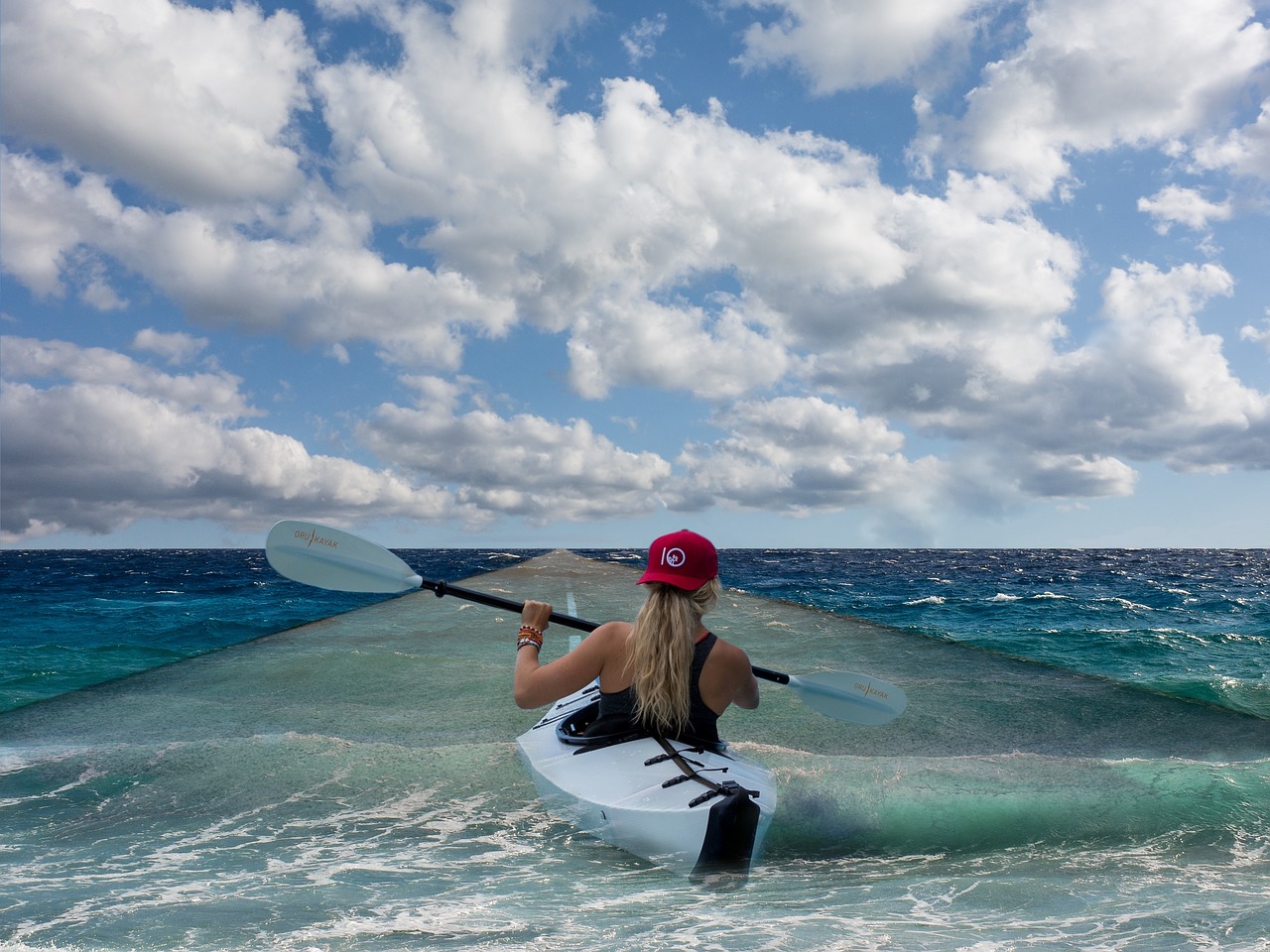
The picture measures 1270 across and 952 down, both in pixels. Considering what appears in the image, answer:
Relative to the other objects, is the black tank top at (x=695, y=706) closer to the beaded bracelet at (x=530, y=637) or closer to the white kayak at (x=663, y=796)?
the white kayak at (x=663, y=796)

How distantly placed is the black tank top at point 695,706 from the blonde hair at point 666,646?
1.6 inches

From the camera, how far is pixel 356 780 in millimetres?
5746

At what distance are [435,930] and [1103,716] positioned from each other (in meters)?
7.82

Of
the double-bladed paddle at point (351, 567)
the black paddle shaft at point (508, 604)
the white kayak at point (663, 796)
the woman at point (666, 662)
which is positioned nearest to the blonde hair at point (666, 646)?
the woman at point (666, 662)

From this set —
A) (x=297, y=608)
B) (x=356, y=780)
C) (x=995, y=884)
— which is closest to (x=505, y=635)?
(x=356, y=780)

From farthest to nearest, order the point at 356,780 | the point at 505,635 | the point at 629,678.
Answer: the point at 505,635, the point at 356,780, the point at 629,678

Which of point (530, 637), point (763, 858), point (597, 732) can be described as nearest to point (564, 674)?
point (530, 637)

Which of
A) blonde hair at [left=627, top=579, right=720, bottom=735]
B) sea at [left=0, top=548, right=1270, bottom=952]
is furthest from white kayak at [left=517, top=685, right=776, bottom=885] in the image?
blonde hair at [left=627, top=579, right=720, bottom=735]

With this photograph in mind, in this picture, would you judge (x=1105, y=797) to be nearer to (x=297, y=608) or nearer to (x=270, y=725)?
(x=270, y=725)

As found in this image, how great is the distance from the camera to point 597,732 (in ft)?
14.6

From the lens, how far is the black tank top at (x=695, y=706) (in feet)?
13.1

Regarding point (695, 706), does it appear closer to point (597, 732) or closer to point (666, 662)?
point (666, 662)

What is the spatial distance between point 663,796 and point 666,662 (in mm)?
612

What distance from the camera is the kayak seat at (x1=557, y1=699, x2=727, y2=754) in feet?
14.1
